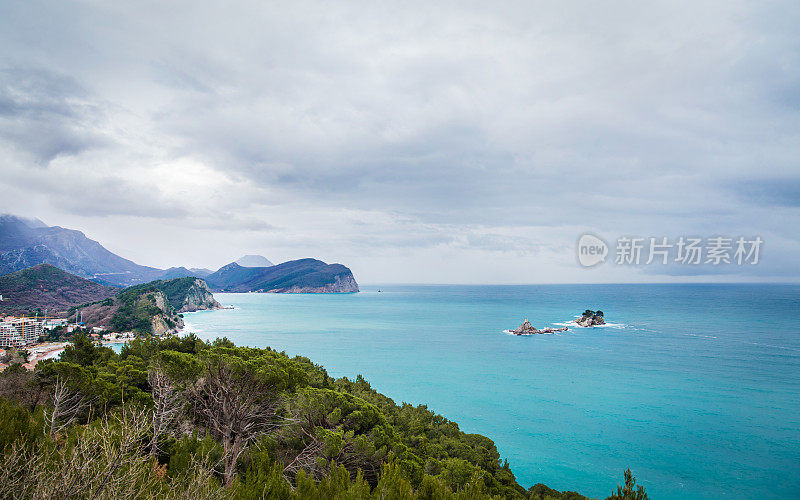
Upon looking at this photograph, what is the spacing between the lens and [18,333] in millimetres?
51125

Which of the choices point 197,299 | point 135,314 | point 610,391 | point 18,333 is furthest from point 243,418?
point 197,299

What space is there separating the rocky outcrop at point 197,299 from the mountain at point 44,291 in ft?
60.0

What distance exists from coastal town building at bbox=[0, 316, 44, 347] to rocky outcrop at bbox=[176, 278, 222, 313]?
50.3 meters

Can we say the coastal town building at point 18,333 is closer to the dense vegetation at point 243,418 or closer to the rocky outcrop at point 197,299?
the rocky outcrop at point 197,299

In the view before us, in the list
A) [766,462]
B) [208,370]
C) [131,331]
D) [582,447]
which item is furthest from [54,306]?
[766,462]

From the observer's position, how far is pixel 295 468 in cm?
998

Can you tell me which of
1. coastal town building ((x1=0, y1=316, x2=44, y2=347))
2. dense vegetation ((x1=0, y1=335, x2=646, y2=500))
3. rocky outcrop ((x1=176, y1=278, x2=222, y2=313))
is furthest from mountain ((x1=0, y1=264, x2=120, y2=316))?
dense vegetation ((x1=0, y1=335, x2=646, y2=500))

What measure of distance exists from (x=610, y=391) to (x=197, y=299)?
113618mm

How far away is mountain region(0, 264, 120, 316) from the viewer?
78.8 m

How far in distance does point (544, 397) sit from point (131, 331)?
5964 cm

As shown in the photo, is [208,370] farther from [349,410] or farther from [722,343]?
[722,343]

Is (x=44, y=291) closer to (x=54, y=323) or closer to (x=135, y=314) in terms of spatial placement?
(x=54, y=323)

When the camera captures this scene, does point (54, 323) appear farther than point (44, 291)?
No

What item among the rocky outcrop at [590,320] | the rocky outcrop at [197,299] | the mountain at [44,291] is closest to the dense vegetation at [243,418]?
the rocky outcrop at [590,320]
